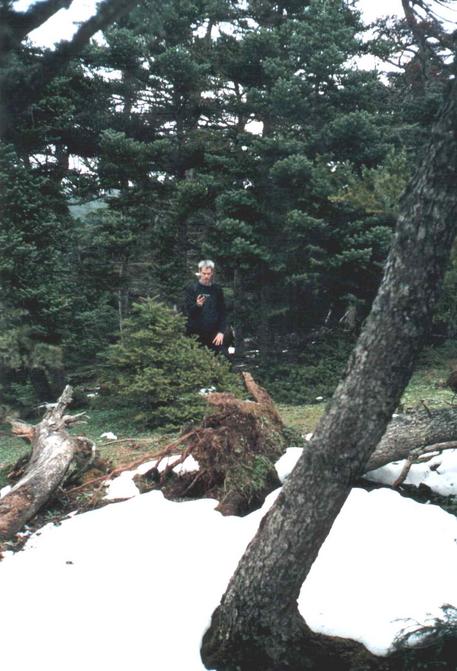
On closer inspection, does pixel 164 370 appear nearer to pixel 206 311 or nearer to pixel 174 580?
pixel 206 311

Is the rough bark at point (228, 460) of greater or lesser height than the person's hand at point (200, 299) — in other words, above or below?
below

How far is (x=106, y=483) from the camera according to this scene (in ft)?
21.9

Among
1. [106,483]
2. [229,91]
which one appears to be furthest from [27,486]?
[229,91]

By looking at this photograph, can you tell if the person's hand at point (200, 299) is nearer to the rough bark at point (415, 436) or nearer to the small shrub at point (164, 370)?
the small shrub at point (164, 370)

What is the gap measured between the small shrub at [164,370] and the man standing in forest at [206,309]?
25cm

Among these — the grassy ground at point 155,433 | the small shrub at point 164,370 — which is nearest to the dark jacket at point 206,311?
the small shrub at point 164,370

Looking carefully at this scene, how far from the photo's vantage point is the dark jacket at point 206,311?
33.0 feet

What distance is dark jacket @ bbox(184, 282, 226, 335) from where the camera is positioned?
1007 cm

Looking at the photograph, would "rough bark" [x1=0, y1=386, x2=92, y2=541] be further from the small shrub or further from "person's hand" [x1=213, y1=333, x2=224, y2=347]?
"person's hand" [x1=213, y1=333, x2=224, y2=347]

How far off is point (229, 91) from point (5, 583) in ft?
58.9

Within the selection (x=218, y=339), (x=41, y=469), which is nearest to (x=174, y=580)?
(x=41, y=469)

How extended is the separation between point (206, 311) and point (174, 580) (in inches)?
234

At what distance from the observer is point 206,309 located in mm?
10156

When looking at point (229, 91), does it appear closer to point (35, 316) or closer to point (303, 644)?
point (35, 316)
